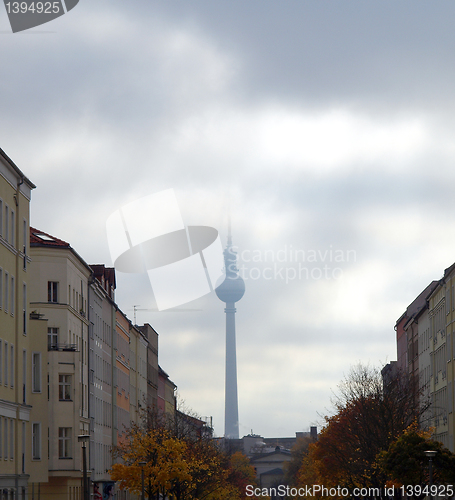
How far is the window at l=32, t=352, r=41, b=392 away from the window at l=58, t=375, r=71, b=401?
5544 millimetres

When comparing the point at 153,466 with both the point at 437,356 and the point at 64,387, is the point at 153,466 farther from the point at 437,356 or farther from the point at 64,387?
the point at 437,356

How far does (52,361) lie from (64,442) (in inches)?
195

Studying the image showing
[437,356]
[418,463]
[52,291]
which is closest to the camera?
[418,463]

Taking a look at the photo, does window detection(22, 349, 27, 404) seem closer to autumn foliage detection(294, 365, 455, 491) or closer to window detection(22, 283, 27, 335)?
window detection(22, 283, 27, 335)

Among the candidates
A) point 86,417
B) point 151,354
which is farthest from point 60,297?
point 151,354

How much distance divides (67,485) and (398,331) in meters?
72.8

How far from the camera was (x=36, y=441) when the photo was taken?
54.1 metres

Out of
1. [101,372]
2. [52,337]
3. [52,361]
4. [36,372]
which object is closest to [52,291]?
[52,337]

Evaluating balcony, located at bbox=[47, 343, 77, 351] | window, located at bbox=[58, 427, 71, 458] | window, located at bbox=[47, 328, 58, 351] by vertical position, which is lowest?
window, located at bbox=[58, 427, 71, 458]

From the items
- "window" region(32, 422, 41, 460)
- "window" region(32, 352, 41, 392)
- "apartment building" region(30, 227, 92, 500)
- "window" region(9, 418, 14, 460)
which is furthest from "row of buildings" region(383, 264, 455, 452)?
"window" region(9, 418, 14, 460)

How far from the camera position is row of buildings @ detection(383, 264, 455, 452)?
77.9 metres

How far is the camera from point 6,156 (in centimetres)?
4447

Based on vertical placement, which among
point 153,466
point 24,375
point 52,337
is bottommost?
point 153,466

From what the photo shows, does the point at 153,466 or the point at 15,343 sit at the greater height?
the point at 15,343
